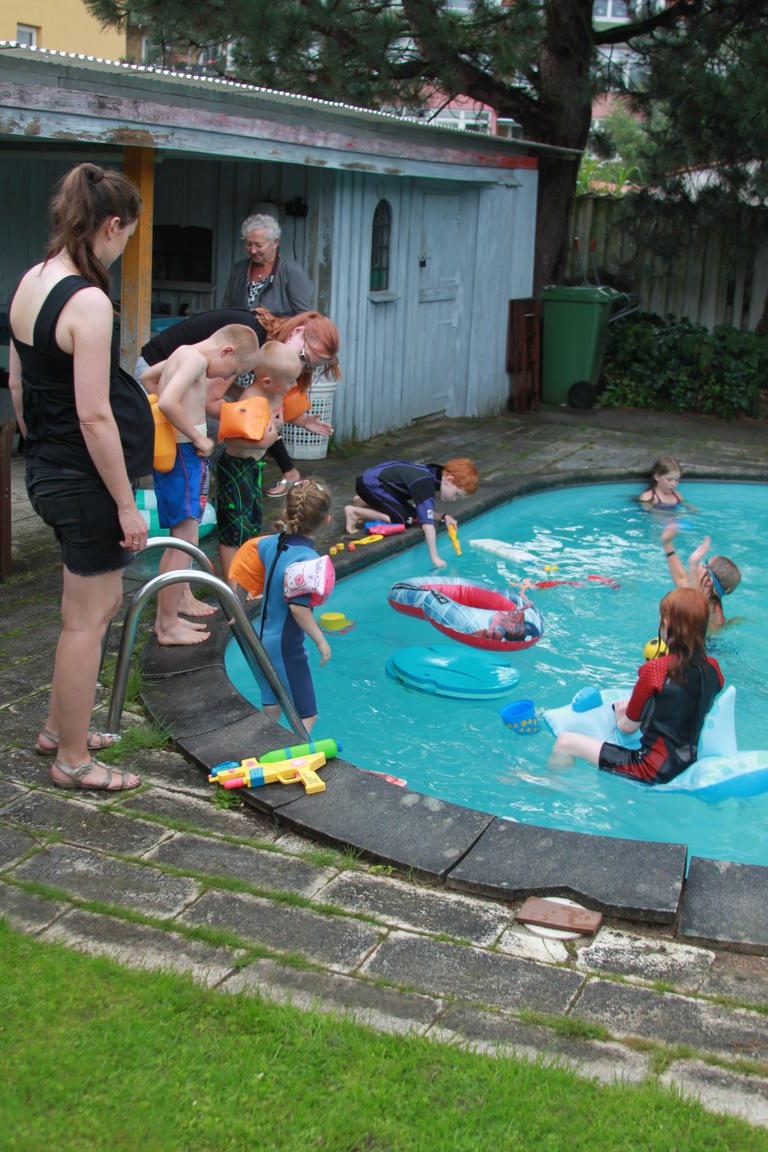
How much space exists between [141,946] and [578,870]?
137 cm

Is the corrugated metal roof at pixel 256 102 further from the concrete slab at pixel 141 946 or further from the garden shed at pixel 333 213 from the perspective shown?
the concrete slab at pixel 141 946

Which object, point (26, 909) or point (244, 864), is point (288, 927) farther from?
point (26, 909)

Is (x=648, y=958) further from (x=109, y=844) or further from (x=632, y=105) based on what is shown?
(x=632, y=105)

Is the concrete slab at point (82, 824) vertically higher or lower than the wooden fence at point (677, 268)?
lower

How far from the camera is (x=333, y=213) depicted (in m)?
10.2

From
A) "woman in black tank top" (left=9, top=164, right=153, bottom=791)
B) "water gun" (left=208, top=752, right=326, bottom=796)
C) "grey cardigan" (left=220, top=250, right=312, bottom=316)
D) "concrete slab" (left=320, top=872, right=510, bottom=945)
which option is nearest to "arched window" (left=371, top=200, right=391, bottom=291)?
"grey cardigan" (left=220, top=250, right=312, bottom=316)

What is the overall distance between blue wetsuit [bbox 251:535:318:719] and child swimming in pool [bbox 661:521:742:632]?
217cm

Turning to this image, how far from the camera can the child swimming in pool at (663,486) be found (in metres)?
9.41

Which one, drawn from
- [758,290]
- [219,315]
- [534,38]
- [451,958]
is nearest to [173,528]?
[219,315]

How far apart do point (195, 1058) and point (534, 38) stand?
1146cm

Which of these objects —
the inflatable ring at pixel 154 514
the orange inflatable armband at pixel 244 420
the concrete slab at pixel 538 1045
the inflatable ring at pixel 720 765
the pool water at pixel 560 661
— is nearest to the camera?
the concrete slab at pixel 538 1045

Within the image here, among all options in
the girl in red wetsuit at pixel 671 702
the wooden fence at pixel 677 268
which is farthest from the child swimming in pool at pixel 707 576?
the wooden fence at pixel 677 268

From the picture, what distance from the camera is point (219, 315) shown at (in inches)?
250

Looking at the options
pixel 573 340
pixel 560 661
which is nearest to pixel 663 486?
pixel 560 661
